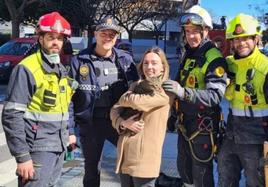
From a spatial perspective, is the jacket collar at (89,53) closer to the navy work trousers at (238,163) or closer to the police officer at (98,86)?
the police officer at (98,86)

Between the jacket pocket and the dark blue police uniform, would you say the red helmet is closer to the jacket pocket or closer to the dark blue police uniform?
the dark blue police uniform

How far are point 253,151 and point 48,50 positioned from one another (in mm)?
1735

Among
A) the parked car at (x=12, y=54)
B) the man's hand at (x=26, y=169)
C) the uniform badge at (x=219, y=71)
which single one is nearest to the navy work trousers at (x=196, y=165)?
the uniform badge at (x=219, y=71)

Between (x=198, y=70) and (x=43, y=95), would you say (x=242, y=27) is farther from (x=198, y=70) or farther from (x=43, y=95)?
(x=43, y=95)

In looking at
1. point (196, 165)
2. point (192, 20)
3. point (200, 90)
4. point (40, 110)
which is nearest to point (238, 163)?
point (196, 165)

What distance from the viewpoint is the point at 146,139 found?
12.2 ft

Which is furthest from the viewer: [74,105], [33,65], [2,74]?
[2,74]

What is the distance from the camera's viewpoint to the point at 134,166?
3701 mm

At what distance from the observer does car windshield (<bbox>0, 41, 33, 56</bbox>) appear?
17.5 m

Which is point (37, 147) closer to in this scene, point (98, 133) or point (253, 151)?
point (98, 133)

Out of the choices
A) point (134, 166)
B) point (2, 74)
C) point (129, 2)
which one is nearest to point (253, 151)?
point (134, 166)

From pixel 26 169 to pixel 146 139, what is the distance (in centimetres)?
93

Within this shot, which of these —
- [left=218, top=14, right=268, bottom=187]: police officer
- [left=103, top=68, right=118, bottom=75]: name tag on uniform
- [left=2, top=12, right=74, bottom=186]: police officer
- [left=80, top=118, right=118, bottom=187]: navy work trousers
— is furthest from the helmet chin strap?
[left=218, top=14, right=268, bottom=187]: police officer

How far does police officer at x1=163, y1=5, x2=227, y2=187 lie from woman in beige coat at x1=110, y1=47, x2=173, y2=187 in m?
0.17
